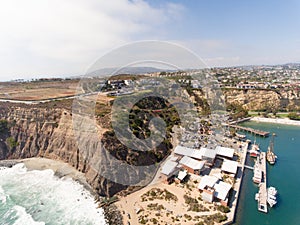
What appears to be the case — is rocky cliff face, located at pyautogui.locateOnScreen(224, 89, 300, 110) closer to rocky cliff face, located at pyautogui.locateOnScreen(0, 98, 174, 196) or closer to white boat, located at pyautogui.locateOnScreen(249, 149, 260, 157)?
white boat, located at pyautogui.locateOnScreen(249, 149, 260, 157)

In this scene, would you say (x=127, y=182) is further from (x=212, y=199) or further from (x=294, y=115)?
(x=294, y=115)

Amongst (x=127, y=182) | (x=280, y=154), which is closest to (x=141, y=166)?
(x=127, y=182)

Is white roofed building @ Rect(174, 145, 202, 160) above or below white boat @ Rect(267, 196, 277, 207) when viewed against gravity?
above

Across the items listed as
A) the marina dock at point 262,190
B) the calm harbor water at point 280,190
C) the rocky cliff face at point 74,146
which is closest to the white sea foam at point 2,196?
the rocky cliff face at point 74,146

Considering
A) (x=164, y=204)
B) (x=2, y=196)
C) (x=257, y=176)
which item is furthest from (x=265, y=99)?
(x=2, y=196)

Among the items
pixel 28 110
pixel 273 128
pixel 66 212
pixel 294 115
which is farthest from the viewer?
pixel 294 115

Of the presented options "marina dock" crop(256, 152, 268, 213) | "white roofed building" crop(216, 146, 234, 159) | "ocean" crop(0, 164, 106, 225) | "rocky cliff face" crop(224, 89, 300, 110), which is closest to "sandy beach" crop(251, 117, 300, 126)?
"rocky cliff face" crop(224, 89, 300, 110)

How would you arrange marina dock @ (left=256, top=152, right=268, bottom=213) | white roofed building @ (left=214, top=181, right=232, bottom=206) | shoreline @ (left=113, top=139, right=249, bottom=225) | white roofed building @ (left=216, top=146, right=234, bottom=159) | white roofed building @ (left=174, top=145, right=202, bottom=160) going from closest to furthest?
shoreline @ (left=113, top=139, right=249, bottom=225), white roofed building @ (left=214, top=181, right=232, bottom=206), marina dock @ (left=256, top=152, right=268, bottom=213), white roofed building @ (left=174, top=145, right=202, bottom=160), white roofed building @ (left=216, top=146, right=234, bottom=159)
